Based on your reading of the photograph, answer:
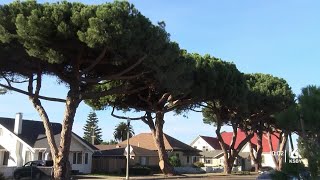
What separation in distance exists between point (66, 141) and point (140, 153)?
34.2m

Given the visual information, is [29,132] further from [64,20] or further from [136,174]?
[64,20]

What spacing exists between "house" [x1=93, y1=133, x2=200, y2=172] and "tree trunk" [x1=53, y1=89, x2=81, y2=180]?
83.4 ft

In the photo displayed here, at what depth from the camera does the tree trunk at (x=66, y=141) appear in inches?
1035

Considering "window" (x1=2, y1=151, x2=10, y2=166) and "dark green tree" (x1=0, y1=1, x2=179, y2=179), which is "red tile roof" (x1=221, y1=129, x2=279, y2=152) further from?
"dark green tree" (x1=0, y1=1, x2=179, y2=179)

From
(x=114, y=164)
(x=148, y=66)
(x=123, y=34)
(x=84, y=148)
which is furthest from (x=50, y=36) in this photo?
(x=114, y=164)

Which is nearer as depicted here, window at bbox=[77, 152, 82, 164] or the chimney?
the chimney

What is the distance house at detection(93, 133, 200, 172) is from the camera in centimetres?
5266

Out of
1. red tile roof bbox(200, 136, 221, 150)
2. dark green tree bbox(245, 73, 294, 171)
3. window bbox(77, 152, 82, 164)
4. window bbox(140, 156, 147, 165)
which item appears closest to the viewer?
dark green tree bbox(245, 73, 294, 171)

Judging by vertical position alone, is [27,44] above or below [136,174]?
above

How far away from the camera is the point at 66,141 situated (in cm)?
2673

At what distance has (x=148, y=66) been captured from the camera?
26.8 metres

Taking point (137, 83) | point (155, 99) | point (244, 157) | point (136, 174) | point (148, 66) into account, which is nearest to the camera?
point (148, 66)

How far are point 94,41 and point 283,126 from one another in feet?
48.1

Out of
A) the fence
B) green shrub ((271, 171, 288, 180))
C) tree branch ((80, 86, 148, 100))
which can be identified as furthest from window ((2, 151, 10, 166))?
green shrub ((271, 171, 288, 180))
